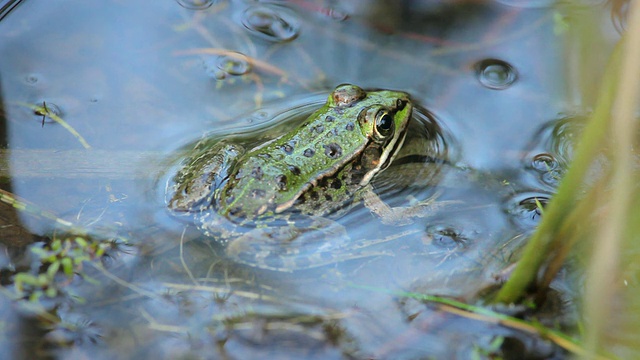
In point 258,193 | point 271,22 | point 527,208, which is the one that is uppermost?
point 271,22

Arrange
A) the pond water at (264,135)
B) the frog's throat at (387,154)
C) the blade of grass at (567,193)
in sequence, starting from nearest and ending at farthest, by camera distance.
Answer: the blade of grass at (567,193) → the pond water at (264,135) → the frog's throat at (387,154)

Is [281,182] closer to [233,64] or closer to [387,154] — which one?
[387,154]

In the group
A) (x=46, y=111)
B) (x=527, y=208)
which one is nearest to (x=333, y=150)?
(x=527, y=208)

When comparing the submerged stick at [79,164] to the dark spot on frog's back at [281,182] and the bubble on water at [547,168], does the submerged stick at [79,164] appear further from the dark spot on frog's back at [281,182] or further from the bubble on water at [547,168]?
the bubble on water at [547,168]

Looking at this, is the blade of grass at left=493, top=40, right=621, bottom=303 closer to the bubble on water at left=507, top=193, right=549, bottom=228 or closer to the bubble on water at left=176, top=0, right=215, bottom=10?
the bubble on water at left=507, top=193, right=549, bottom=228

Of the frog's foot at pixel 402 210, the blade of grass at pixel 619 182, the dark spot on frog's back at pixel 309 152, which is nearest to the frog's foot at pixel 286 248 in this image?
the frog's foot at pixel 402 210

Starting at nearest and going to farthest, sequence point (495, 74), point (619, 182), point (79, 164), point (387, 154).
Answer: point (619, 182), point (79, 164), point (387, 154), point (495, 74)

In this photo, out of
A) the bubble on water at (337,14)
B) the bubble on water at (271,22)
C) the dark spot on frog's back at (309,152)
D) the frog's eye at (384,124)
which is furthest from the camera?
the bubble on water at (337,14)
